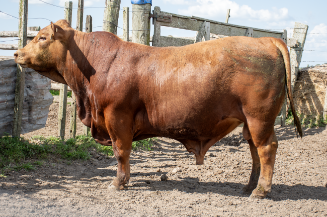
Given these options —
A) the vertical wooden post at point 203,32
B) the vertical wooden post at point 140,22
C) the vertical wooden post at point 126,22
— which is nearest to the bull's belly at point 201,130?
the vertical wooden post at point 140,22

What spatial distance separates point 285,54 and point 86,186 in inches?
118

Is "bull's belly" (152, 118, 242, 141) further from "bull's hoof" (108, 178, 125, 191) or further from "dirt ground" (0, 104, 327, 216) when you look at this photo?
"bull's hoof" (108, 178, 125, 191)

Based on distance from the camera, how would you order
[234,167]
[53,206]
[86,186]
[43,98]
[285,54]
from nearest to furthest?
1. [53,206]
2. [285,54]
3. [86,186]
4. [234,167]
5. [43,98]

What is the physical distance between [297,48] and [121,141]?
24.4 ft

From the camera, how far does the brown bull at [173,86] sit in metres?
3.68

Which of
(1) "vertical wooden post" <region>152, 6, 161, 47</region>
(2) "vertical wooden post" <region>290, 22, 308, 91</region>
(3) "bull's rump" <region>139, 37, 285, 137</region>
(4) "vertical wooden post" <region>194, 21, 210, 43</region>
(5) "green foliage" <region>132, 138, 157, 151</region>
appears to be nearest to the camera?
(3) "bull's rump" <region>139, 37, 285, 137</region>

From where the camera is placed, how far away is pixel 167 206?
366cm

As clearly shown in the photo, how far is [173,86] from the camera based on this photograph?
3867mm

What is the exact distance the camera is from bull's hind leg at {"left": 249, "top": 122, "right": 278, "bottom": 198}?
3730mm

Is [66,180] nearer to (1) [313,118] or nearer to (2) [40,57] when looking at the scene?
(2) [40,57]

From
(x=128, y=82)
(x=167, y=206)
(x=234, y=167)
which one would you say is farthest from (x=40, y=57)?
(x=234, y=167)

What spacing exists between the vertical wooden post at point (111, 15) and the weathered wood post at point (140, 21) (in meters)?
0.43

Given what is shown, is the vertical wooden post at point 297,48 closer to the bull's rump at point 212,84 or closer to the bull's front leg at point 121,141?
the bull's rump at point 212,84

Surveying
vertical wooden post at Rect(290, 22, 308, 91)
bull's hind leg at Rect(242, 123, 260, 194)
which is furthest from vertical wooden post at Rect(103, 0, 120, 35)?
vertical wooden post at Rect(290, 22, 308, 91)
